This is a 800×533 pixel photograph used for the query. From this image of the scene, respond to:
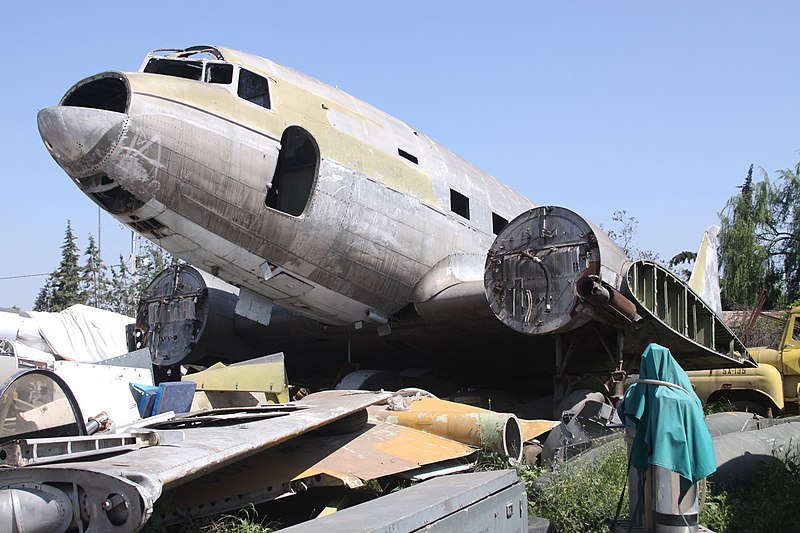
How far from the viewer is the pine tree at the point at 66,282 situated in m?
52.1

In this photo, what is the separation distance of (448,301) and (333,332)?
2548 mm

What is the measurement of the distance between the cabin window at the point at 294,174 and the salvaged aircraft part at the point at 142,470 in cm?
559

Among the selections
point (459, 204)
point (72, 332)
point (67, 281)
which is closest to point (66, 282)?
point (67, 281)

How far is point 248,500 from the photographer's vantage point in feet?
20.0

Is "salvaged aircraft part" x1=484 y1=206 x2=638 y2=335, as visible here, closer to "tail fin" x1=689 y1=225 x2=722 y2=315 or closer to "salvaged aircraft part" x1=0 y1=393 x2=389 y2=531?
"salvaged aircraft part" x1=0 y1=393 x2=389 y2=531

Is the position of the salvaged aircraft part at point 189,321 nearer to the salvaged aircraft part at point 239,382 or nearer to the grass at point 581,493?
the salvaged aircraft part at point 239,382

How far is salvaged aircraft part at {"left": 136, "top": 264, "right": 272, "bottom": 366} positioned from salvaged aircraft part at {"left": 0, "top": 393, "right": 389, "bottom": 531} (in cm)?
880

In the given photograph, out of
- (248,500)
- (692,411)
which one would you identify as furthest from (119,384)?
(692,411)

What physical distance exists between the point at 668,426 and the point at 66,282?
53903 millimetres

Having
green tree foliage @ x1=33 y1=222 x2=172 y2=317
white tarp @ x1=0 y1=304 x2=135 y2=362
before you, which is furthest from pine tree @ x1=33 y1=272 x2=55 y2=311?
white tarp @ x1=0 y1=304 x2=135 y2=362

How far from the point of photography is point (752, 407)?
15.0 meters

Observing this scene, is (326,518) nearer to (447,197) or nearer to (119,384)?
(119,384)

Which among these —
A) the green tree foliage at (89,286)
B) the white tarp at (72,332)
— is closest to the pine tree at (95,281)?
the green tree foliage at (89,286)

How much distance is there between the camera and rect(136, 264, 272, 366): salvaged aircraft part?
15.2 metres
